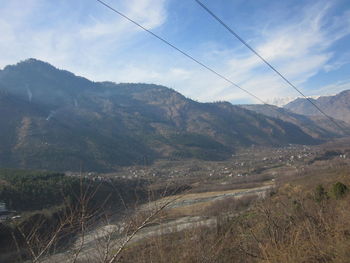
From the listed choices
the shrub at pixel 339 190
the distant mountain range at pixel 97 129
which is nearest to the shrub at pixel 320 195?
the shrub at pixel 339 190

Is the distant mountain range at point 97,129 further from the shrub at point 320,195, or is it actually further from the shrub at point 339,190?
the shrub at point 339,190

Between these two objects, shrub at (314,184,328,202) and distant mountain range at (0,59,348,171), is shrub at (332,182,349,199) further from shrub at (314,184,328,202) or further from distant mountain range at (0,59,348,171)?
distant mountain range at (0,59,348,171)

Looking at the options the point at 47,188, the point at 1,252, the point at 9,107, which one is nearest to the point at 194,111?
the point at 9,107

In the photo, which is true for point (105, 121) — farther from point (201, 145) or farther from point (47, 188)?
point (47, 188)

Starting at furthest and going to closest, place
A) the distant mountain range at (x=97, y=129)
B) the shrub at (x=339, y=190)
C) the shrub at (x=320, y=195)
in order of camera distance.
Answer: the distant mountain range at (x=97, y=129) < the shrub at (x=339, y=190) < the shrub at (x=320, y=195)

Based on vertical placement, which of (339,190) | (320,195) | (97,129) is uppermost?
(97,129)

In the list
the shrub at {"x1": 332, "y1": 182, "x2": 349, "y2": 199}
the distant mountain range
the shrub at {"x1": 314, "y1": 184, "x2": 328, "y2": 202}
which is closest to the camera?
the shrub at {"x1": 314, "y1": 184, "x2": 328, "y2": 202}

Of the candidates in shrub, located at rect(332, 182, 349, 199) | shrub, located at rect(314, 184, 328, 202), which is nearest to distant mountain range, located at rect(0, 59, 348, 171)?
shrub, located at rect(314, 184, 328, 202)

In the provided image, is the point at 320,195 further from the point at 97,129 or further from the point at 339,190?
the point at 97,129

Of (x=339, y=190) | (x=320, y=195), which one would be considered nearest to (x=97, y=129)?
(x=320, y=195)
